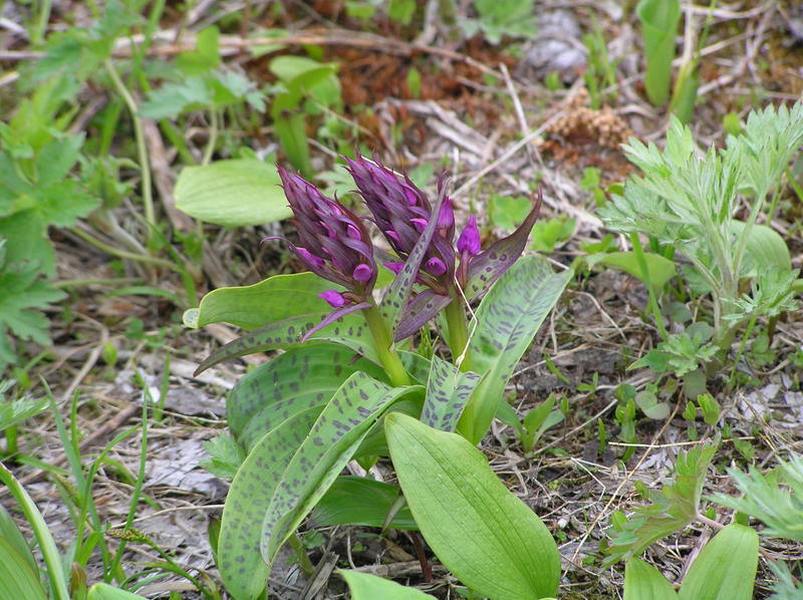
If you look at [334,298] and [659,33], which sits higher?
[659,33]

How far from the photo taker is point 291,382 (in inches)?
78.4

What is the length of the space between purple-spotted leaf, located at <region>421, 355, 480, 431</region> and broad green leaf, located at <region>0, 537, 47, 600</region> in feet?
2.73

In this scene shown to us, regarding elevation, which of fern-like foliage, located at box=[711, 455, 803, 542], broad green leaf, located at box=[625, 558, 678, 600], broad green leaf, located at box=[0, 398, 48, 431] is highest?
fern-like foliage, located at box=[711, 455, 803, 542]

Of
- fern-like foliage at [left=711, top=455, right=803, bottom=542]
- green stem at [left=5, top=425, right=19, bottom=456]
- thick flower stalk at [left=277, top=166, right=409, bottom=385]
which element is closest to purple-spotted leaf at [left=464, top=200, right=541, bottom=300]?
thick flower stalk at [left=277, top=166, right=409, bottom=385]

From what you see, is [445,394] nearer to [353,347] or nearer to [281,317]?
[353,347]

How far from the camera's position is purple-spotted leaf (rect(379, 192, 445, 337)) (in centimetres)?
175

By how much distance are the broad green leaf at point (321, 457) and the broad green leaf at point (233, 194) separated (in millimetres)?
1010

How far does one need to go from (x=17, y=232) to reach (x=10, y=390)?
1.63 ft

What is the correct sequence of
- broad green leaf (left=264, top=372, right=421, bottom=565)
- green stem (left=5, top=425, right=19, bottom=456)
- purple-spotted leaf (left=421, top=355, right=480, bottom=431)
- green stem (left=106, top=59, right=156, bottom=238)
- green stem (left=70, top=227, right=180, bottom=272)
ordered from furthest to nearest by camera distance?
green stem (left=106, top=59, right=156, bottom=238) → green stem (left=70, top=227, right=180, bottom=272) → green stem (left=5, top=425, right=19, bottom=456) → purple-spotted leaf (left=421, top=355, right=480, bottom=431) → broad green leaf (left=264, top=372, right=421, bottom=565)

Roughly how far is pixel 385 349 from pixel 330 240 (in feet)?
0.97

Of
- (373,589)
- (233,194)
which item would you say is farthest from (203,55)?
(373,589)

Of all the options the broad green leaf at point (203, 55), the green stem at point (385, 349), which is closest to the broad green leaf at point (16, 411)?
the green stem at point (385, 349)

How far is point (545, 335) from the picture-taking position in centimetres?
Answer: 253

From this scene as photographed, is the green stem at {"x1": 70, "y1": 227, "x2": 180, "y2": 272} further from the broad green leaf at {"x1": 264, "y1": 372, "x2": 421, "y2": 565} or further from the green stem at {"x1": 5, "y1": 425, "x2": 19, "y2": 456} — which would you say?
the broad green leaf at {"x1": 264, "y1": 372, "x2": 421, "y2": 565}
